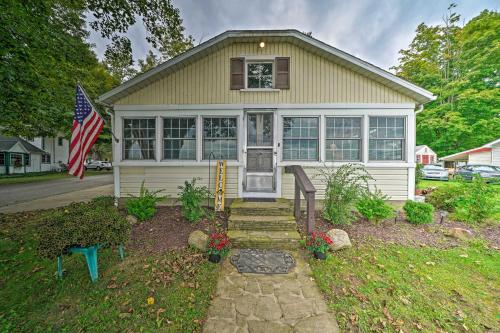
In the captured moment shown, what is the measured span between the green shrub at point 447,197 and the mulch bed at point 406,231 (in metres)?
0.92

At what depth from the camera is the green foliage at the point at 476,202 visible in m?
5.46

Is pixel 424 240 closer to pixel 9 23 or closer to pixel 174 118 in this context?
pixel 174 118

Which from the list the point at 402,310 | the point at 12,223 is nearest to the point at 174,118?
the point at 12,223

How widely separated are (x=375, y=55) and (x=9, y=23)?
2468cm

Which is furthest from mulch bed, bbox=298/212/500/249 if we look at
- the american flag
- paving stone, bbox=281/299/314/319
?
the american flag

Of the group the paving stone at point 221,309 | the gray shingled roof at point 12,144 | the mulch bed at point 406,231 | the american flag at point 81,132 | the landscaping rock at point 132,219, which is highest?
the gray shingled roof at point 12,144

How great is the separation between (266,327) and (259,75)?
6.25 meters

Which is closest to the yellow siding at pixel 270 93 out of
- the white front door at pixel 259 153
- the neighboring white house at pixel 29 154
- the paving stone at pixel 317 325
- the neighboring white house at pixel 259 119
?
the neighboring white house at pixel 259 119

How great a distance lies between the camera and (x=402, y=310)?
2643 mm

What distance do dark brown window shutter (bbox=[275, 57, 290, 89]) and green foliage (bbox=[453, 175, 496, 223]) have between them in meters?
5.92

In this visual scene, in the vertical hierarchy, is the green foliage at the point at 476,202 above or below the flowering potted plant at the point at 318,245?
above

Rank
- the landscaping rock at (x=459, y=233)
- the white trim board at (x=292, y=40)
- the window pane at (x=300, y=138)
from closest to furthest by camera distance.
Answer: the landscaping rock at (x=459, y=233) → the white trim board at (x=292, y=40) → the window pane at (x=300, y=138)

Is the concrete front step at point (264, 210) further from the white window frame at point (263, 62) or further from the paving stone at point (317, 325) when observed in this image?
the white window frame at point (263, 62)

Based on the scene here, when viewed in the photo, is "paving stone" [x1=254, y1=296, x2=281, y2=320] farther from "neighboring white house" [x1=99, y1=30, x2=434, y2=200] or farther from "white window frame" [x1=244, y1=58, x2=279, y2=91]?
"white window frame" [x1=244, y1=58, x2=279, y2=91]
